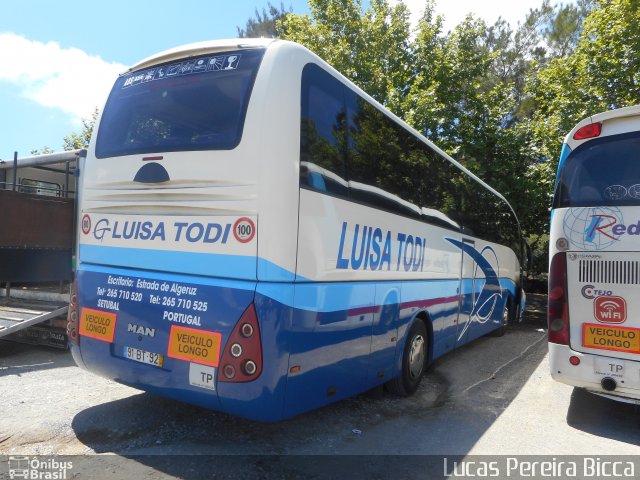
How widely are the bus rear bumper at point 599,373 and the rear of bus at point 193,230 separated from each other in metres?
3.21

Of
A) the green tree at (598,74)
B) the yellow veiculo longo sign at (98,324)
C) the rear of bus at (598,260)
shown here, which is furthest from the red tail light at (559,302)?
the green tree at (598,74)

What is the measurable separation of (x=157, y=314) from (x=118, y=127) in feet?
6.06

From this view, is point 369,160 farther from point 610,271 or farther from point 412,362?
point 610,271

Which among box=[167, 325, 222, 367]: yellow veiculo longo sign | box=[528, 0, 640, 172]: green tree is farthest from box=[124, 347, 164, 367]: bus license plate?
box=[528, 0, 640, 172]: green tree

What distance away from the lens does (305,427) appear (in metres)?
4.66

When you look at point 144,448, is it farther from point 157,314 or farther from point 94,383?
point 94,383

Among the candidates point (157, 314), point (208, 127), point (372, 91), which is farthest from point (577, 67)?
point (157, 314)

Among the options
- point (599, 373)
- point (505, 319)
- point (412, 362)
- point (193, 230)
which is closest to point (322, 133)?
point (193, 230)

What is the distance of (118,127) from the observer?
4566 mm

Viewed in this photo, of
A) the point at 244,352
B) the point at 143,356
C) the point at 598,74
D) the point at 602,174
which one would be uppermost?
the point at 598,74

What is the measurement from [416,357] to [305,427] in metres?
1.89

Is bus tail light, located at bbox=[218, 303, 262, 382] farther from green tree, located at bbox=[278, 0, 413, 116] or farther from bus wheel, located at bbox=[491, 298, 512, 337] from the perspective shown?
green tree, located at bbox=[278, 0, 413, 116]

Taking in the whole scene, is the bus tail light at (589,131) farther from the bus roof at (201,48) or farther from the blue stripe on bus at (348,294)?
the bus roof at (201,48)

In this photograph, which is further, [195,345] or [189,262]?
[189,262]
